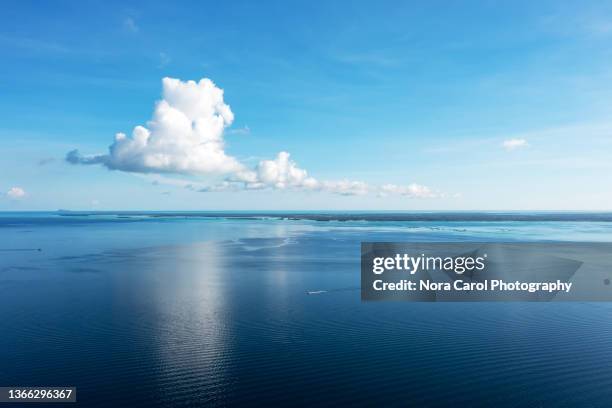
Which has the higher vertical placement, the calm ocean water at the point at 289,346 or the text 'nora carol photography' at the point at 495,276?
the text 'nora carol photography' at the point at 495,276

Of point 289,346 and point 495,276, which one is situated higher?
point 495,276

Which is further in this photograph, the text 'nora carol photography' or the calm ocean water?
the text 'nora carol photography'

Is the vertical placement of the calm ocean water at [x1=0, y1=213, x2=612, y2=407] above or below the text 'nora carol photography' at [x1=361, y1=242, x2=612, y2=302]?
below

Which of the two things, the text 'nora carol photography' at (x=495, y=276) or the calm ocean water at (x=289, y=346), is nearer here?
the calm ocean water at (x=289, y=346)

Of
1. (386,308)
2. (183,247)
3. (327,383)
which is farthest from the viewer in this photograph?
(183,247)

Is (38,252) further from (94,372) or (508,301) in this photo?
(508,301)

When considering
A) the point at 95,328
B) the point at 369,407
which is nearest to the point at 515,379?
the point at 369,407

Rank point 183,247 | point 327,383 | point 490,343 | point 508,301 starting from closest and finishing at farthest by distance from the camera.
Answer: point 327,383, point 490,343, point 508,301, point 183,247

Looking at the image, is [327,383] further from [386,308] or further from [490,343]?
[386,308]

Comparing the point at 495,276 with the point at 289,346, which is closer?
the point at 289,346

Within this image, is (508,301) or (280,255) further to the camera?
(280,255)
